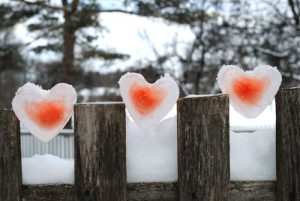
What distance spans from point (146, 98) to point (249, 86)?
303mm

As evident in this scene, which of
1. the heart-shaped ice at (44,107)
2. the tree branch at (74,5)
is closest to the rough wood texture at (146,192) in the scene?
the heart-shaped ice at (44,107)

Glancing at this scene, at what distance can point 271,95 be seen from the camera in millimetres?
1342

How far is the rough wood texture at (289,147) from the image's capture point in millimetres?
1338

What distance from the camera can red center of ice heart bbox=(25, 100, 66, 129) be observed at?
4.36ft

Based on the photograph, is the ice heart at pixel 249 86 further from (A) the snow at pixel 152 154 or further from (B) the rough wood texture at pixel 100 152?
(B) the rough wood texture at pixel 100 152

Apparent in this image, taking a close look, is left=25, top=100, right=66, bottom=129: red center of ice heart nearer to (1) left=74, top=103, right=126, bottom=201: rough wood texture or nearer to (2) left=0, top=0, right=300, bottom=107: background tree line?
(1) left=74, top=103, right=126, bottom=201: rough wood texture

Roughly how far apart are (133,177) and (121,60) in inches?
508

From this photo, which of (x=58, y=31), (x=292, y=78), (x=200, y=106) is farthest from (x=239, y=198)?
(x=292, y=78)

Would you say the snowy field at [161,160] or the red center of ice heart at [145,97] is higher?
the red center of ice heart at [145,97]

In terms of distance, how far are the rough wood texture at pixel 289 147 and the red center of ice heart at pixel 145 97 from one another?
1.16 ft

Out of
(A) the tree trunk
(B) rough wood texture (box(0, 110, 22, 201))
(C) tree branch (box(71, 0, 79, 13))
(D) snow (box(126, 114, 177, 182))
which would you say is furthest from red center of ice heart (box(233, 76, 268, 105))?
(C) tree branch (box(71, 0, 79, 13))

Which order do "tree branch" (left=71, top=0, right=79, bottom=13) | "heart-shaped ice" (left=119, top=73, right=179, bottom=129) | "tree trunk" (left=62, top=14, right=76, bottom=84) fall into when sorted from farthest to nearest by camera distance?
"tree branch" (left=71, top=0, right=79, bottom=13), "tree trunk" (left=62, top=14, right=76, bottom=84), "heart-shaped ice" (left=119, top=73, right=179, bottom=129)

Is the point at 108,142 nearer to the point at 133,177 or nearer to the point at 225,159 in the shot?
the point at 133,177

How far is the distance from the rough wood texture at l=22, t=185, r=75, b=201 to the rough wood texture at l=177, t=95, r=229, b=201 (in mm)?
317
